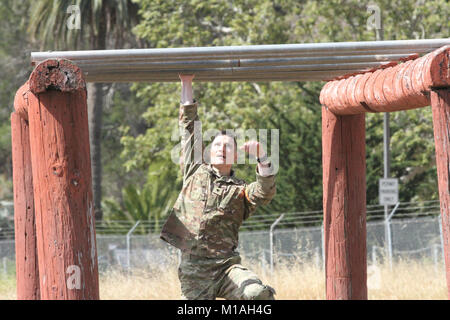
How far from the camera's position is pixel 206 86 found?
78.2 feet

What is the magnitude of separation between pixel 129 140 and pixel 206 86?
289cm

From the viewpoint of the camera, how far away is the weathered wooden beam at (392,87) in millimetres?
4625

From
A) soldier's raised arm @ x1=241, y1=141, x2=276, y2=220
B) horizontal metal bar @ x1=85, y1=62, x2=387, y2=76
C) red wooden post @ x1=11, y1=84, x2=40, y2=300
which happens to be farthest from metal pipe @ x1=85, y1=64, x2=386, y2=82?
red wooden post @ x1=11, y1=84, x2=40, y2=300

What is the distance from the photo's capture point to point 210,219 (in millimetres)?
6410

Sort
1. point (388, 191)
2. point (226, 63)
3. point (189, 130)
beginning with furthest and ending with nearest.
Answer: point (388, 191), point (189, 130), point (226, 63)

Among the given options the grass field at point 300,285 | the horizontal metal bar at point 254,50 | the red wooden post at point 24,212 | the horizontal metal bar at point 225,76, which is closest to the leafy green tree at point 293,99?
the grass field at point 300,285

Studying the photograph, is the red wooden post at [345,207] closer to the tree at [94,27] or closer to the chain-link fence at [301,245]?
the chain-link fence at [301,245]

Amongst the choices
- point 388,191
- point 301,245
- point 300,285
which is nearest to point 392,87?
point 300,285

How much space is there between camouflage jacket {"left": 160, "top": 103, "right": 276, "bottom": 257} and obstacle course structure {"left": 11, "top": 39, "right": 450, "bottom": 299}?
531 millimetres

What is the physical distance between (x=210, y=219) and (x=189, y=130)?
66 centimetres

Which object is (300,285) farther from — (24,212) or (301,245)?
(24,212)

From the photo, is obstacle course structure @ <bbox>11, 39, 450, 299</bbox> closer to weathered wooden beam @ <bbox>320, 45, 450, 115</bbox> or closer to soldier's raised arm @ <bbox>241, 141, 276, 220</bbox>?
weathered wooden beam @ <bbox>320, 45, 450, 115</bbox>

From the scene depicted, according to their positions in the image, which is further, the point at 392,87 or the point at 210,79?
the point at 210,79

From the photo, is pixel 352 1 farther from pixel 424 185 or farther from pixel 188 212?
pixel 188 212
